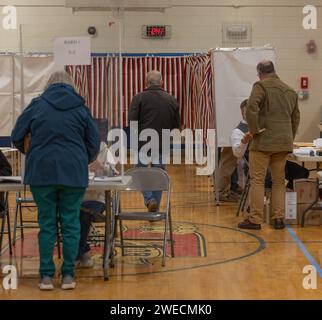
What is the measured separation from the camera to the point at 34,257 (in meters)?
5.59

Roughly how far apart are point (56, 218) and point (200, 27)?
8.72 m

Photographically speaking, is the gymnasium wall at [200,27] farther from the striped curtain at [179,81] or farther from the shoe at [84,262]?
the shoe at [84,262]

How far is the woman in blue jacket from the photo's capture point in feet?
14.6

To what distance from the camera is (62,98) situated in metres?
4.52

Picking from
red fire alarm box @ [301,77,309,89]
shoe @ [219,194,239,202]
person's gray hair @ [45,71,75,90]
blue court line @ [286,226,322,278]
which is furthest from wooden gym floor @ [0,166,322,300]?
red fire alarm box @ [301,77,309,89]

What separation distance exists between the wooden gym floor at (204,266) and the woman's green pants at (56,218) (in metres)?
0.20

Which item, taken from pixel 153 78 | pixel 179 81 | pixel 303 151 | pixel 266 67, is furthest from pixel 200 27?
pixel 266 67

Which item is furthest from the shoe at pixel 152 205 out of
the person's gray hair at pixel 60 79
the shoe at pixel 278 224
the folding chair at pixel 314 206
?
the person's gray hair at pixel 60 79

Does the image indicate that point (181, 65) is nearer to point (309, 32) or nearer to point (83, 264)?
point (309, 32)

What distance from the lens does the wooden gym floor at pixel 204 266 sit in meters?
4.54

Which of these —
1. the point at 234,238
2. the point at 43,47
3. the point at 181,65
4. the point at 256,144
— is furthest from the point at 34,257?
the point at 43,47

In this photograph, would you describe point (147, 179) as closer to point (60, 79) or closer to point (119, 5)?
point (60, 79)

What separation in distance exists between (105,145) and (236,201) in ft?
9.75

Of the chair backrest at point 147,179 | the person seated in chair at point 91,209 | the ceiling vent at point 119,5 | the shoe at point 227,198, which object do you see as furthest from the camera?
the ceiling vent at point 119,5
